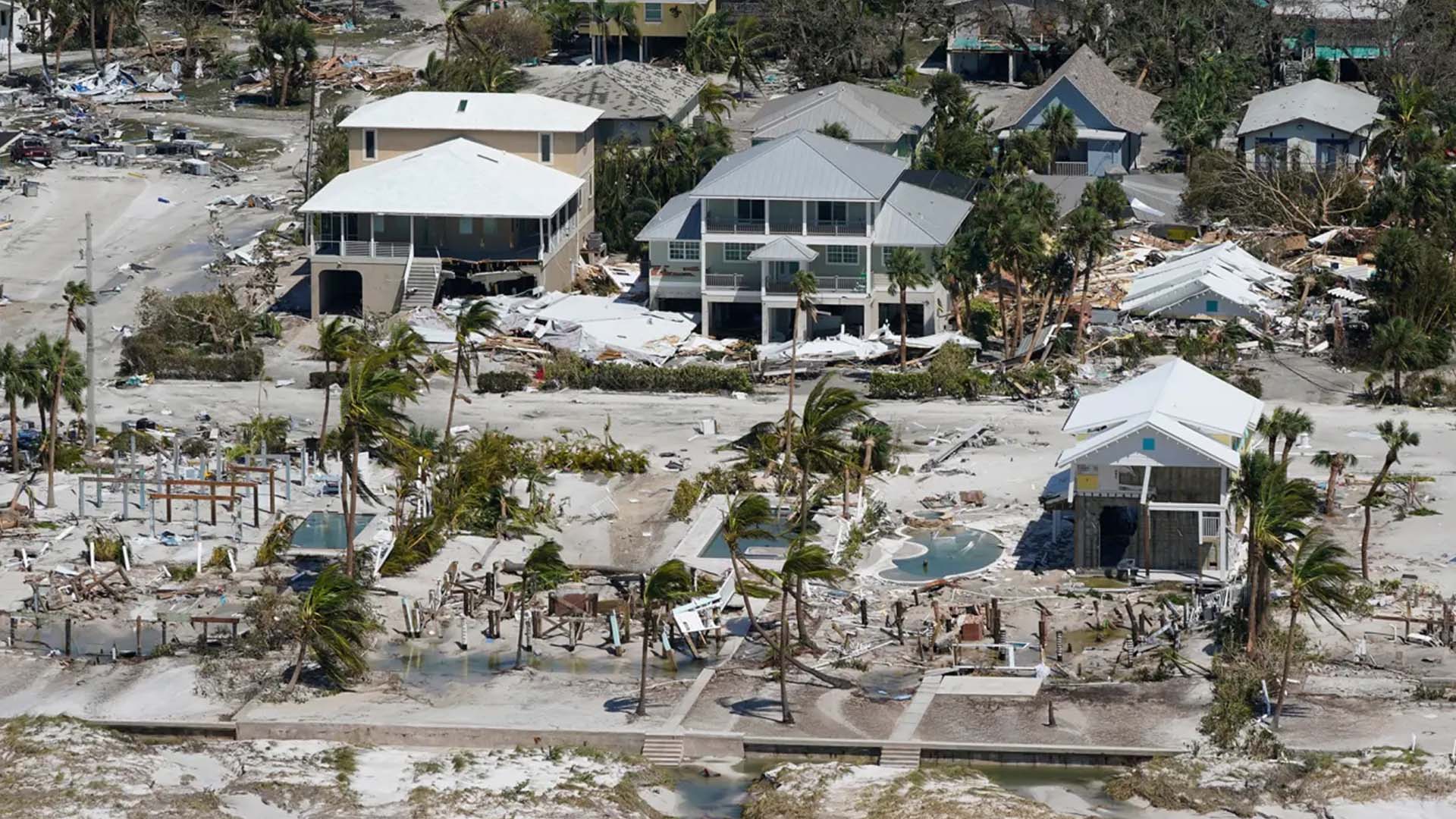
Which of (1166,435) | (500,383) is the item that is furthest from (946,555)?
(500,383)

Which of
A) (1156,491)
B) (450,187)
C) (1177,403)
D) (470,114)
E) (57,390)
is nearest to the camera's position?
(1156,491)

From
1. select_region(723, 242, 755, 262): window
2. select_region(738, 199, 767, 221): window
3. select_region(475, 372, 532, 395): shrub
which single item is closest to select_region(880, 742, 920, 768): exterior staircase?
select_region(475, 372, 532, 395): shrub

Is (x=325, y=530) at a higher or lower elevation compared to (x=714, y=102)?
lower

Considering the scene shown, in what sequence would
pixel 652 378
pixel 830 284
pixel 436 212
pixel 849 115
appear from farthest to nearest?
pixel 849 115
pixel 436 212
pixel 830 284
pixel 652 378

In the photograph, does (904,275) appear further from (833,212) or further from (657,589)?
(657,589)

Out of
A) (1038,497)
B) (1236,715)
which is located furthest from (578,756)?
(1038,497)

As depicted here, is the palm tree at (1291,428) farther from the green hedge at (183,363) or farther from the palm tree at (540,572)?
the green hedge at (183,363)

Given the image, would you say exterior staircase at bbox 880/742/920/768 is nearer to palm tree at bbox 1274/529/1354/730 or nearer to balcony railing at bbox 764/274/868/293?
palm tree at bbox 1274/529/1354/730

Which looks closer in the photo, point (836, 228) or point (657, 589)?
point (657, 589)
